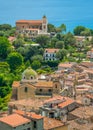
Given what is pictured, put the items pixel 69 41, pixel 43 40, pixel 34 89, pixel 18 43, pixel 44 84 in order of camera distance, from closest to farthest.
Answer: pixel 34 89 → pixel 44 84 → pixel 18 43 → pixel 43 40 → pixel 69 41

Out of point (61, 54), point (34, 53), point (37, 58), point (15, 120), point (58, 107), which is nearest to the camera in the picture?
point (15, 120)

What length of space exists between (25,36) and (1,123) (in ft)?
142

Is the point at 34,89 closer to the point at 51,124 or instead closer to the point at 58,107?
the point at 58,107

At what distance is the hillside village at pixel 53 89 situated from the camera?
20141mm

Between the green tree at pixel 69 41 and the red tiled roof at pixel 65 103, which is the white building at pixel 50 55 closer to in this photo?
the green tree at pixel 69 41

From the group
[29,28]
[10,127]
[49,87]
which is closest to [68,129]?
[10,127]

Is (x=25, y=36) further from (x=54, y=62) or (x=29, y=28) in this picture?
(x=54, y=62)

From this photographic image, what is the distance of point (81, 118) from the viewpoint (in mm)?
22297

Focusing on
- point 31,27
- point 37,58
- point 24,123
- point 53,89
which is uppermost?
point 31,27

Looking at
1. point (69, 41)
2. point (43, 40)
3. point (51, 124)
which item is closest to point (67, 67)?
point (43, 40)

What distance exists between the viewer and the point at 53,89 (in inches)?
1211

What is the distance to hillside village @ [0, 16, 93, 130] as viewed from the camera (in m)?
20.1

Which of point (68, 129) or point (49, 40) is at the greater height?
point (49, 40)

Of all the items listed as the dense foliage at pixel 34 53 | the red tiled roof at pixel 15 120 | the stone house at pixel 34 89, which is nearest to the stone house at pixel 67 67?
the dense foliage at pixel 34 53
